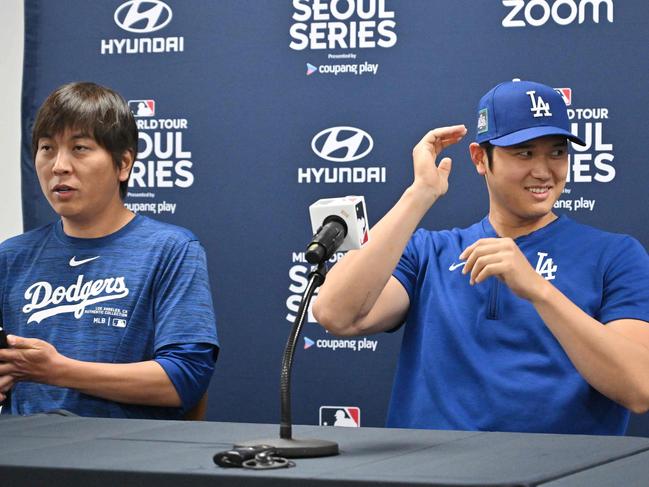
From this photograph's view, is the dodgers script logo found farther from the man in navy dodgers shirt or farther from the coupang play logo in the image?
the coupang play logo

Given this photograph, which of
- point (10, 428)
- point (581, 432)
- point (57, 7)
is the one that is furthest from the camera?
point (57, 7)

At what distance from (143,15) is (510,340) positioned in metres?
1.61

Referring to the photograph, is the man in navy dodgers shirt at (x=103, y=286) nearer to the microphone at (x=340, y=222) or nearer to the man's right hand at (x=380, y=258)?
the man's right hand at (x=380, y=258)

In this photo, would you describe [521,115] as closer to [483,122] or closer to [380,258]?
[483,122]

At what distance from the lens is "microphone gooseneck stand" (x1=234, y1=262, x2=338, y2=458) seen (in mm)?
1391

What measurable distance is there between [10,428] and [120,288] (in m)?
0.58

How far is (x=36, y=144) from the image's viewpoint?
7.67ft

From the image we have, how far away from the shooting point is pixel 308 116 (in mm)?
2982

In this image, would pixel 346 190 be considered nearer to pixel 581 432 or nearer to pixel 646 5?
pixel 646 5

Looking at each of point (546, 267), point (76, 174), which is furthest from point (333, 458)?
point (76, 174)

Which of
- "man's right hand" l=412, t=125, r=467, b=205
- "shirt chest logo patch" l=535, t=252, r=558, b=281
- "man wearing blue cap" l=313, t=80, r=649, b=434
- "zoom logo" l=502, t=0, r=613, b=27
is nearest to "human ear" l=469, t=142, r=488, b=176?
"man wearing blue cap" l=313, t=80, r=649, b=434

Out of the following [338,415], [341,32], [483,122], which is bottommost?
[338,415]

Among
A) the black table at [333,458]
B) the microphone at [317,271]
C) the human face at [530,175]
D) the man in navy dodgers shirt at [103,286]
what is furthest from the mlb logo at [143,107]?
the microphone at [317,271]

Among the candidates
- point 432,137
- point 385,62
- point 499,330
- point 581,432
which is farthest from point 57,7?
point 581,432
